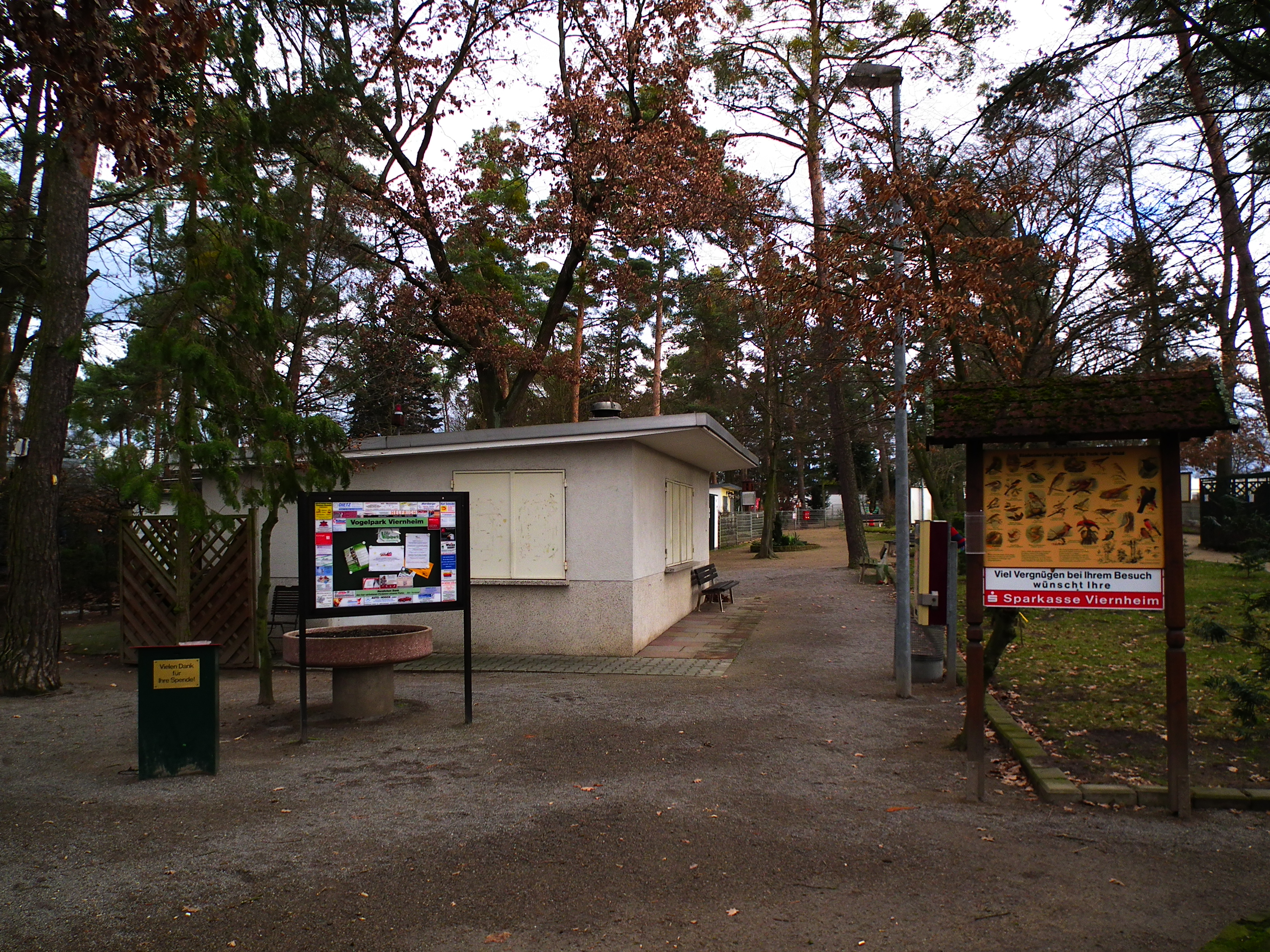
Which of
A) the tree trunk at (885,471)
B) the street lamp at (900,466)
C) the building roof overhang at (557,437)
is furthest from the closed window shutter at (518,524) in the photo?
the tree trunk at (885,471)

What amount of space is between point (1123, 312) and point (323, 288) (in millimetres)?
15451

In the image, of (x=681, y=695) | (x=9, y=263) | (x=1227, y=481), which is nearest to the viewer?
(x=681, y=695)

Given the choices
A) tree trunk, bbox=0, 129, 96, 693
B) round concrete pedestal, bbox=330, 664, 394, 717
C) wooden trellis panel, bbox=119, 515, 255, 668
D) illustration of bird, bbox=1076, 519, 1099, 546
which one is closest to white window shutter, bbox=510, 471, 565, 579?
wooden trellis panel, bbox=119, 515, 255, 668

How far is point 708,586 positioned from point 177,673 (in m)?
12.3

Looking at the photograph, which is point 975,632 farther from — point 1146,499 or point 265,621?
point 265,621

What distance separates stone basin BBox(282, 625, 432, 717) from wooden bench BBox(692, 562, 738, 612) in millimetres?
9215

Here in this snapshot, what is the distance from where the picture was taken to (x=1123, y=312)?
959 centimetres

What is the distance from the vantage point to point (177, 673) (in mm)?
6457

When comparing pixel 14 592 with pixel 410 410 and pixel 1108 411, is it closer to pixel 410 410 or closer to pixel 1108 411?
pixel 1108 411

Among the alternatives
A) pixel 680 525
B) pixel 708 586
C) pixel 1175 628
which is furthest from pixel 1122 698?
pixel 708 586

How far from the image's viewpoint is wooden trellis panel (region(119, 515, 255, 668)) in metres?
11.8

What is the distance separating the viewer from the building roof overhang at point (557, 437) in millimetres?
11320

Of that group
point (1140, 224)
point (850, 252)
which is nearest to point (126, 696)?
point (850, 252)

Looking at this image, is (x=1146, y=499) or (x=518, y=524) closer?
(x=1146, y=499)
